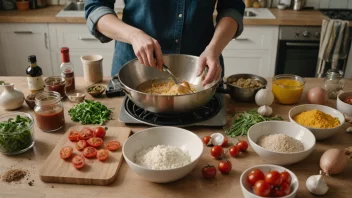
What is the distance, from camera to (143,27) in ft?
5.77

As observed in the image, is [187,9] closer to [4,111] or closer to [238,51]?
[4,111]

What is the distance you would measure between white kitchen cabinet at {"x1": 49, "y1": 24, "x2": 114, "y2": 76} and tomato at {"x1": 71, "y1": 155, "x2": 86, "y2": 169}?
198 centimetres

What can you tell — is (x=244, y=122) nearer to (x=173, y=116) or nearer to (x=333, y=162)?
(x=173, y=116)

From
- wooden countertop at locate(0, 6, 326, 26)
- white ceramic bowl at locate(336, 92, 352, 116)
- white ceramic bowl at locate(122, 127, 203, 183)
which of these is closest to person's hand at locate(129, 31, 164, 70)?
white ceramic bowl at locate(122, 127, 203, 183)

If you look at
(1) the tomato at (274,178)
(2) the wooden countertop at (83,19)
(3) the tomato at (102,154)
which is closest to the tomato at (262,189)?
(1) the tomato at (274,178)

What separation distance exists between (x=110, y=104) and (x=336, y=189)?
0.90 metres

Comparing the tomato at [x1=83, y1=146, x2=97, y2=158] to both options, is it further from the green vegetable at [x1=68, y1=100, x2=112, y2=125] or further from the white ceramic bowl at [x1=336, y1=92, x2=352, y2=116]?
the white ceramic bowl at [x1=336, y1=92, x2=352, y2=116]

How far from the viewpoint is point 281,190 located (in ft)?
3.30

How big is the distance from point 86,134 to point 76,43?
6.30ft

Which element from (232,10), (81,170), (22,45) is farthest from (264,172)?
(22,45)

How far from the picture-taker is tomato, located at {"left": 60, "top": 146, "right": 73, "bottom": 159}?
1.20 m

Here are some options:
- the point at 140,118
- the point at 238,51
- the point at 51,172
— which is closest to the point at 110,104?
the point at 140,118

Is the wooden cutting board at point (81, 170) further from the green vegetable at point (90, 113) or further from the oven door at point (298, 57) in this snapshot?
the oven door at point (298, 57)

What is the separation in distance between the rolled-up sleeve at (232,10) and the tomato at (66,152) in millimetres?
890
